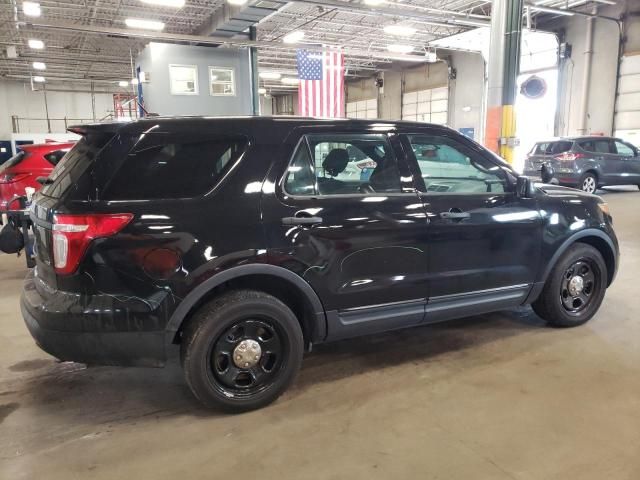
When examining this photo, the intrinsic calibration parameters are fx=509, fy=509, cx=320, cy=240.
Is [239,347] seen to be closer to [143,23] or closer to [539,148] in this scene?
[539,148]

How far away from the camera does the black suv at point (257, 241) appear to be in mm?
2604

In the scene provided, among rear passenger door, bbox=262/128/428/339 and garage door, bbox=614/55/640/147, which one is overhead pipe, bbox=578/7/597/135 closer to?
garage door, bbox=614/55/640/147

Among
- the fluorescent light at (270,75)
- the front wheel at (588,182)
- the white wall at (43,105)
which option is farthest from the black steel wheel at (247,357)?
the white wall at (43,105)

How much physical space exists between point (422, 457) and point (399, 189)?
160 cm

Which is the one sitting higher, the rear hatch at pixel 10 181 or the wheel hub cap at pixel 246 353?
the rear hatch at pixel 10 181

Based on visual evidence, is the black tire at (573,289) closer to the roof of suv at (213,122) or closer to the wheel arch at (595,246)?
the wheel arch at (595,246)

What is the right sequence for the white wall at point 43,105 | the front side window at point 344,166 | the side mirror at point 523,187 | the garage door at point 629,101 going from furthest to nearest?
the white wall at point 43,105
the garage door at point 629,101
the side mirror at point 523,187
the front side window at point 344,166

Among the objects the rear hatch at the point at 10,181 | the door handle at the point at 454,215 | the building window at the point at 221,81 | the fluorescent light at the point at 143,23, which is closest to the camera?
the door handle at the point at 454,215

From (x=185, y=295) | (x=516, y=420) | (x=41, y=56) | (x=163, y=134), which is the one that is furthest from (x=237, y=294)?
(x=41, y=56)

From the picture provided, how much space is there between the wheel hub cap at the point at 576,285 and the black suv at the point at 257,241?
0.73 m

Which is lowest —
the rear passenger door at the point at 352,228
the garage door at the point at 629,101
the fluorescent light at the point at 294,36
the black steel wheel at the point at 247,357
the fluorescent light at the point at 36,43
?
the black steel wheel at the point at 247,357

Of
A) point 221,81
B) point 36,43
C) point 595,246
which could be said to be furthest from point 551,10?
point 36,43

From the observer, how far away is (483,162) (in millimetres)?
3664

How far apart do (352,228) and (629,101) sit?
17830 mm
